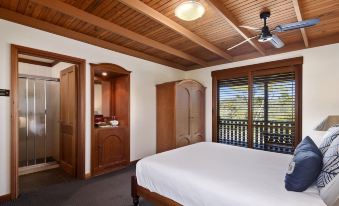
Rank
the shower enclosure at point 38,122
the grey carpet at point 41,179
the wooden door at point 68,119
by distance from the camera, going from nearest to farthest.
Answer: the grey carpet at point 41,179, the wooden door at point 68,119, the shower enclosure at point 38,122

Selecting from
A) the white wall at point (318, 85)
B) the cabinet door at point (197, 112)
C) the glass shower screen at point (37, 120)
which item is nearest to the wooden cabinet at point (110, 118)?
the glass shower screen at point (37, 120)

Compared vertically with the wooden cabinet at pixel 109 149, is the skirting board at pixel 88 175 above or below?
below

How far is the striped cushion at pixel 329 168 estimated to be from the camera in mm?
1325

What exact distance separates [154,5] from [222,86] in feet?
9.77

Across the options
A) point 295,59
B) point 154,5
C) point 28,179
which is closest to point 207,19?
point 154,5

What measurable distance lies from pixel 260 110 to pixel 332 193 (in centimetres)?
299

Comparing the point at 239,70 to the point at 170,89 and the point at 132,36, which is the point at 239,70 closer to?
the point at 170,89

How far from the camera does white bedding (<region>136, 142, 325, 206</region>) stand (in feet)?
4.52

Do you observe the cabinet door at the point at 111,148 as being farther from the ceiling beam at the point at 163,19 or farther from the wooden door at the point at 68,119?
the ceiling beam at the point at 163,19

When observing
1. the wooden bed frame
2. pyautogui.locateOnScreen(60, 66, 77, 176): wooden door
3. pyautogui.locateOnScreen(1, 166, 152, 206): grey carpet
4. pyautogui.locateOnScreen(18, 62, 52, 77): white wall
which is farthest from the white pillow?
pyautogui.locateOnScreen(18, 62, 52, 77): white wall

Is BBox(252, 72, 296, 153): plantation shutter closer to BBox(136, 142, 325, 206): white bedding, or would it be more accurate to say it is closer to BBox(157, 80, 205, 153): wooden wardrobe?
BBox(157, 80, 205, 153): wooden wardrobe

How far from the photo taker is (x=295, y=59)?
12.0 feet

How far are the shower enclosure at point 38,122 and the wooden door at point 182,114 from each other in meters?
2.84

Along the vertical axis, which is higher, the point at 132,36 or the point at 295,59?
the point at 132,36
